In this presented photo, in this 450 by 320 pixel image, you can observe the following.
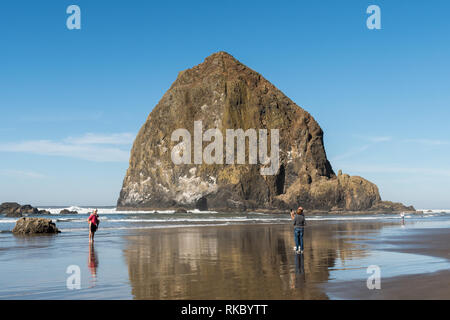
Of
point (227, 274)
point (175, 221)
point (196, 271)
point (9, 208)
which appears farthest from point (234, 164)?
point (227, 274)

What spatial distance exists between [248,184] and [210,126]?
22.8 meters

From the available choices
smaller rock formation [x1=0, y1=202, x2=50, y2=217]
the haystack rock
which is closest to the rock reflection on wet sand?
smaller rock formation [x1=0, y1=202, x2=50, y2=217]

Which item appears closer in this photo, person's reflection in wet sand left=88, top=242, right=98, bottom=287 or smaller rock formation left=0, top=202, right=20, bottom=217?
person's reflection in wet sand left=88, top=242, right=98, bottom=287

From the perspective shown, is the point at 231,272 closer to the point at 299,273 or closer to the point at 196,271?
the point at 196,271

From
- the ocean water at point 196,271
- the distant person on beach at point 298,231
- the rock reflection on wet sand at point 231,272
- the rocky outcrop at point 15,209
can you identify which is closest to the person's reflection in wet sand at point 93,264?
the ocean water at point 196,271

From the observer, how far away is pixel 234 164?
130 m

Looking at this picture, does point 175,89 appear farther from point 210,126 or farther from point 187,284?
point 187,284

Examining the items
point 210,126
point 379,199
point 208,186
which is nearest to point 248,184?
point 208,186

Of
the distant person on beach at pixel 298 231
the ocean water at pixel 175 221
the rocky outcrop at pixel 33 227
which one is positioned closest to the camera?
the distant person on beach at pixel 298 231

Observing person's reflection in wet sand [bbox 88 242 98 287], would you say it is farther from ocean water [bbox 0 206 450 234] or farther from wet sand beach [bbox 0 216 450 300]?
ocean water [bbox 0 206 450 234]

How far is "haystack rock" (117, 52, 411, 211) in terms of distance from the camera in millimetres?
128125

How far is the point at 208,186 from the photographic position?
130 metres

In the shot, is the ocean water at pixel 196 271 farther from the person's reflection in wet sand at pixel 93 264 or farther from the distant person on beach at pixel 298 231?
the distant person on beach at pixel 298 231

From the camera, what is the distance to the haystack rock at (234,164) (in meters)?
128
